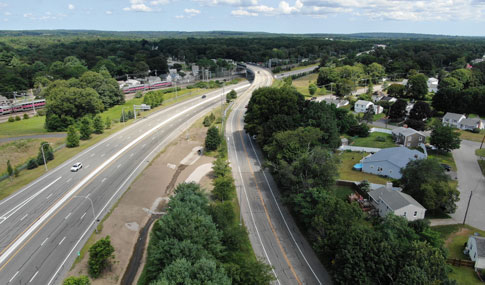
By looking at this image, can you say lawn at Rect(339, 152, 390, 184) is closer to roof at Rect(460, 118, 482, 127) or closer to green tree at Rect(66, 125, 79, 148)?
roof at Rect(460, 118, 482, 127)

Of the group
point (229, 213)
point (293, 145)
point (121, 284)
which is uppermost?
point (293, 145)

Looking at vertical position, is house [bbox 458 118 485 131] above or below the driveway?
above

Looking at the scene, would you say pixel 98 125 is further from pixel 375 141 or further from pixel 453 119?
pixel 453 119

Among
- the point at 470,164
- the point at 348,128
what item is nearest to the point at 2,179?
the point at 348,128

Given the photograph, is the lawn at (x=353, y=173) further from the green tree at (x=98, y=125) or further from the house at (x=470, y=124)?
the green tree at (x=98, y=125)

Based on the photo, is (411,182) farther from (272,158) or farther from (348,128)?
(348,128)

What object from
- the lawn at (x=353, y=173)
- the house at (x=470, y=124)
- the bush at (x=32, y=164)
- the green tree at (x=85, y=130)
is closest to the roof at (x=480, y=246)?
the lawn at (x=353, y=173)

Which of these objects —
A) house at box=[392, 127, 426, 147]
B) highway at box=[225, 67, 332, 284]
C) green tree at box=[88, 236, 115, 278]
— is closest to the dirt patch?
green tree at box=[88, 236, 115, 278]
